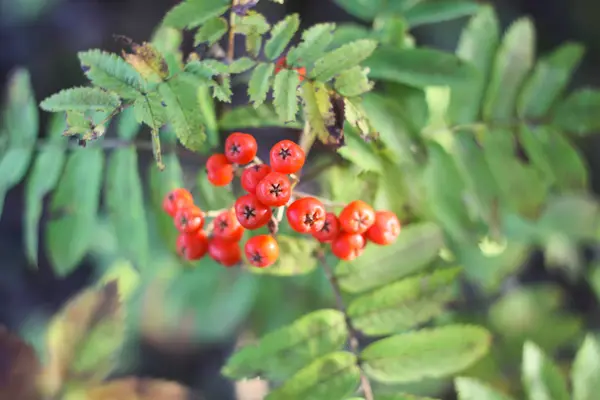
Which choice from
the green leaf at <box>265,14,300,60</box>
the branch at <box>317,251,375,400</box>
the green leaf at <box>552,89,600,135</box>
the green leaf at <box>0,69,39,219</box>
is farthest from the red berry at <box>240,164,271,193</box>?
the green leaf at <box>552,89,600,135</box>

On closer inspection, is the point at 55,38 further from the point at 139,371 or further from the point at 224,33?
the point at 224,33

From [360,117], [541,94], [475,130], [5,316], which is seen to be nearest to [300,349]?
[360,117]

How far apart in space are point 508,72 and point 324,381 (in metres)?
0.93

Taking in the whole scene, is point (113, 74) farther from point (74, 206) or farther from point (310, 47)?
point (74, 206)

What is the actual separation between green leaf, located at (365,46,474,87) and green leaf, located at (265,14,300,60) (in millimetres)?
274

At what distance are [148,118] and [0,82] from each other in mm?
1515

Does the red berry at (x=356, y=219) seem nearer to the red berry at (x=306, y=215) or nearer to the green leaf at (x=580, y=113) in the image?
the red berry at (x=306, y=215)

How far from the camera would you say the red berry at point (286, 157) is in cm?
86

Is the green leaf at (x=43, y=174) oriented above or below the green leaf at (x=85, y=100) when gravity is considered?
below

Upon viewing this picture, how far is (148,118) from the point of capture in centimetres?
86

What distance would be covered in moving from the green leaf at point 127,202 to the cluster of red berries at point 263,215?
0.29 meters

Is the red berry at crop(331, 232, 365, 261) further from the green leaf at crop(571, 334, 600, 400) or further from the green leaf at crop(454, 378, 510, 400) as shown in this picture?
the green leaf at crop(571, 334, 600, 400)

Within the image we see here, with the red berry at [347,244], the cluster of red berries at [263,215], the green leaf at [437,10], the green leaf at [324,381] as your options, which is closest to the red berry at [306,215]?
the cluster of red berries at [263,215]

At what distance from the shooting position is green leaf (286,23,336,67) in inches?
37.7
